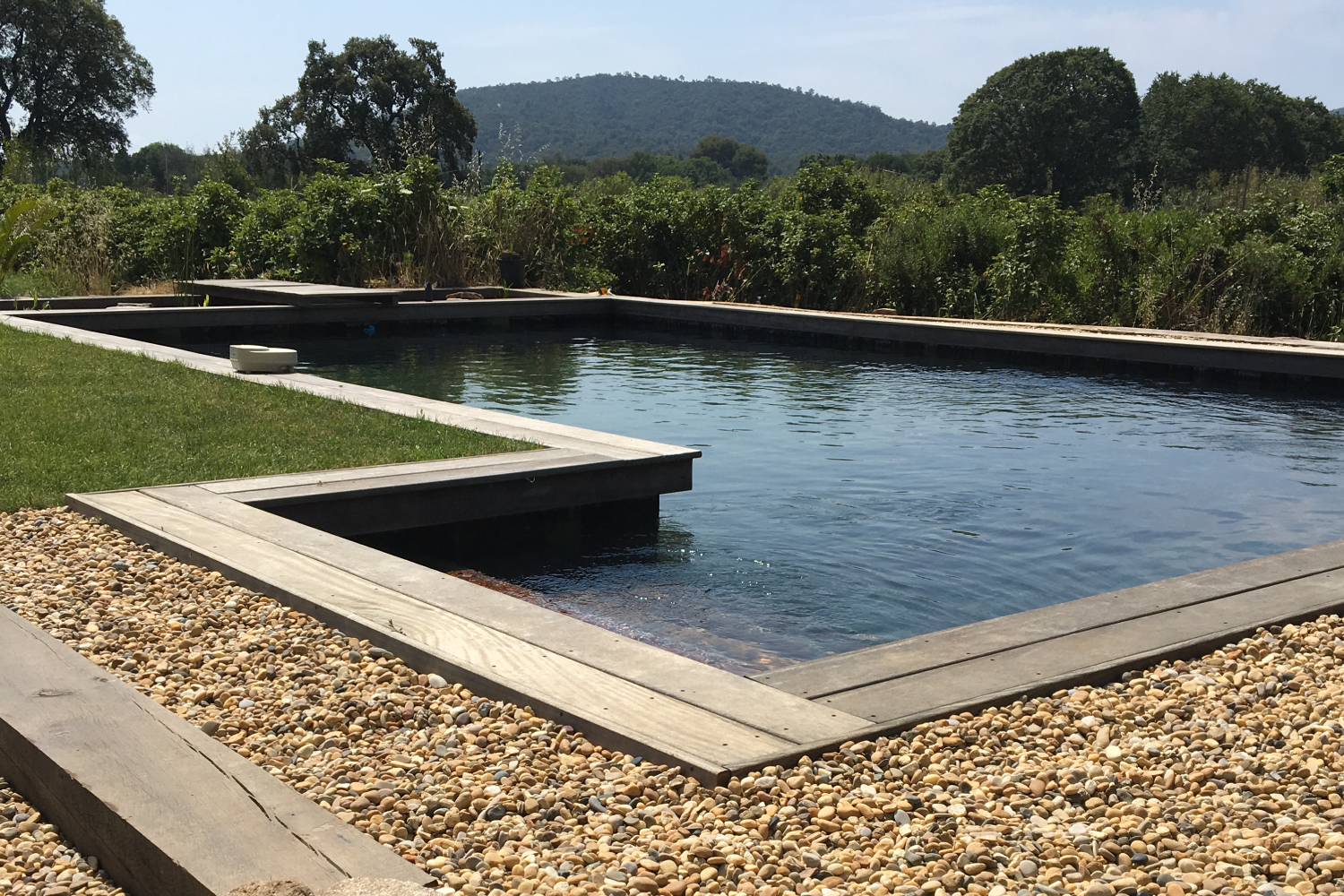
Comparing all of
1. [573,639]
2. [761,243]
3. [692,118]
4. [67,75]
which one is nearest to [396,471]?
[573,639]

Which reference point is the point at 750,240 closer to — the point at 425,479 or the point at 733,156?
the point at 425,479

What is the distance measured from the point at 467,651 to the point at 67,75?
41.5 metres

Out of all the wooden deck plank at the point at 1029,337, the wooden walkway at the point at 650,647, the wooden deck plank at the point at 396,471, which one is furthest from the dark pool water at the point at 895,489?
the wooden walkway at the point at 650,647

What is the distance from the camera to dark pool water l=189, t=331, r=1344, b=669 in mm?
4746

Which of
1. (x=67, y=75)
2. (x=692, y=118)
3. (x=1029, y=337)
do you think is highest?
(x=692, y=118)

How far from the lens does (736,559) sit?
5246 millimetres

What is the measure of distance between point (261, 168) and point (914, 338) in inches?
1677

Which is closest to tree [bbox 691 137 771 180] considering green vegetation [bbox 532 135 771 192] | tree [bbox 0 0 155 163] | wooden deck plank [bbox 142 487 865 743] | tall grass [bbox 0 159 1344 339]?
green vegetation [bbox 532 135 771 192]

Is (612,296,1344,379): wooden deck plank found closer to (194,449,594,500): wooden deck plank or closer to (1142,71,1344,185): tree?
(194,449,594,500): wooden deck plank

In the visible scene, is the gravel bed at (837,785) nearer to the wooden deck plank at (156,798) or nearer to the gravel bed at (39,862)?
the wooden deck plank at (156,798)

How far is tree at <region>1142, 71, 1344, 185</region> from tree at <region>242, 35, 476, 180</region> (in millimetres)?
29971

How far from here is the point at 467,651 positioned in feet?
10.0

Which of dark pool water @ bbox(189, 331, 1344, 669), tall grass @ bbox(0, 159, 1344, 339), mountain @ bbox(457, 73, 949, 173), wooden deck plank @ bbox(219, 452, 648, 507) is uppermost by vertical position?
mountain @ bbox(457, 73, 949, 173)

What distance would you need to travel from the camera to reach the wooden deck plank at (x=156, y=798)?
78.7 inches
